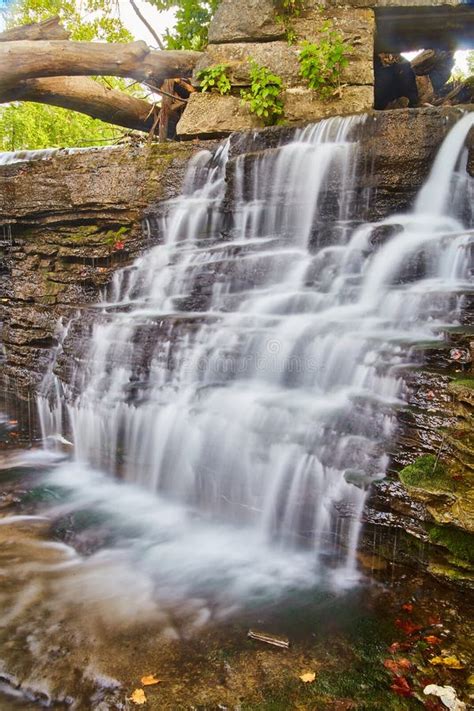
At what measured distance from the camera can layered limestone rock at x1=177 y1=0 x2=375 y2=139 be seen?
8.93 m

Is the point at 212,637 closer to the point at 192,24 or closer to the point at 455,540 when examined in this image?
the point at 455,540

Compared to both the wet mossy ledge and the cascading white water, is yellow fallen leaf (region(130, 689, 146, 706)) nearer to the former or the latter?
the cascading white water

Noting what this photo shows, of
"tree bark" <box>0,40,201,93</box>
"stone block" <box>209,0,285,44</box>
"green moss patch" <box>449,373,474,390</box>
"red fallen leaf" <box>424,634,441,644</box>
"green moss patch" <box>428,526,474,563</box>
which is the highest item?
"stone block" <box>209,0,285,44</box>

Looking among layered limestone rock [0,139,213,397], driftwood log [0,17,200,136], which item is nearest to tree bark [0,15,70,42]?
driftwood log [0,17,200,136]

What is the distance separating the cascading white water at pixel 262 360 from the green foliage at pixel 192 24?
4.10 meters

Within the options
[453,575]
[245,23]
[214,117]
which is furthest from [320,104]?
[453,575]

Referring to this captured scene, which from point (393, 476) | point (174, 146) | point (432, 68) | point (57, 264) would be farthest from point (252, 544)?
point (432, 68)

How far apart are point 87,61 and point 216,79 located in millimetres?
2269

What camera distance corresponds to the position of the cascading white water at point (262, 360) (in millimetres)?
4008

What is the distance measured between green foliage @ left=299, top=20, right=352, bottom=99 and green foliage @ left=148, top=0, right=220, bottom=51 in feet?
→ 9.02

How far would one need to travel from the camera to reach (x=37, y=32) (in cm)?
885

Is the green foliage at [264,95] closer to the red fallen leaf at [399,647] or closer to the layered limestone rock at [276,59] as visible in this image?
the layered limestone rock at [276,59]

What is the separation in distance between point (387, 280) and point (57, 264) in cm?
513

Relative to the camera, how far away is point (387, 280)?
5965mm
